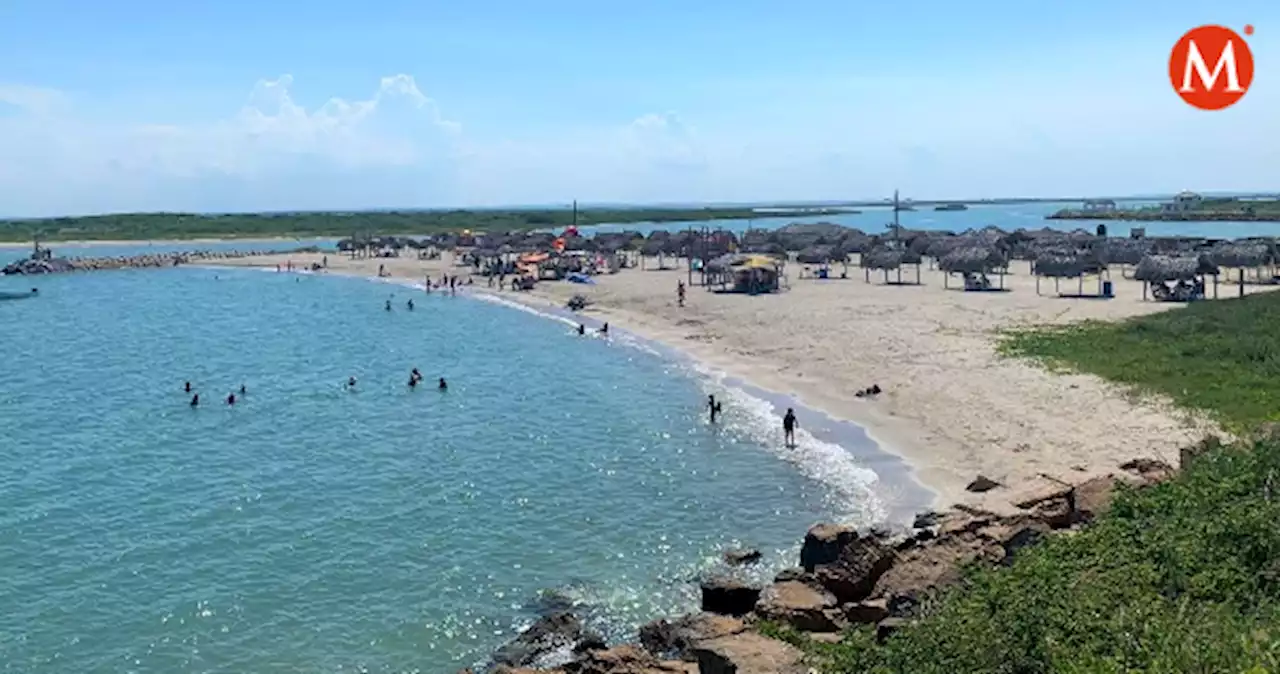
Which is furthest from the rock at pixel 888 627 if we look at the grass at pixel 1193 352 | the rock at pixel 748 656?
the grass at pixel 1193 352

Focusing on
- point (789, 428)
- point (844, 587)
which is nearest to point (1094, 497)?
point (844, 587)

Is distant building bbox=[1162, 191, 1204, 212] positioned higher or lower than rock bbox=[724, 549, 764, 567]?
higher

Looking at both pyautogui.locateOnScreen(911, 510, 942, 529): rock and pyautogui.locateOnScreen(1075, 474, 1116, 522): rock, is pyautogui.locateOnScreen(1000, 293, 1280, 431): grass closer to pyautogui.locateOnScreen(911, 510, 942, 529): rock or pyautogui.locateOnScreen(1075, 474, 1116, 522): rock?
pyautogui.locateOnScreen(1075, 474, 1116, 522): rock

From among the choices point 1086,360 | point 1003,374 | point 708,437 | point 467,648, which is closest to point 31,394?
point 708,437

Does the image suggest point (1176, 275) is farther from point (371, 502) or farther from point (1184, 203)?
point (1184, 203)

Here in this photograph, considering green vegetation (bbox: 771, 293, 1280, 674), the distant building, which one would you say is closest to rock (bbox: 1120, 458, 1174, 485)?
green vegetation (bbox: 771, 293, 1280, 674)

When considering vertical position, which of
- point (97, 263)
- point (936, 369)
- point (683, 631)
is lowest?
point (683, 631)
